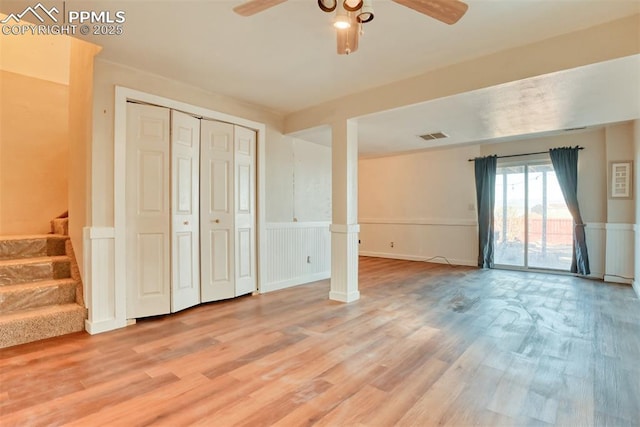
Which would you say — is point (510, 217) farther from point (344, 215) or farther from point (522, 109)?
point (344, 215)

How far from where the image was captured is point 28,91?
12.6ft

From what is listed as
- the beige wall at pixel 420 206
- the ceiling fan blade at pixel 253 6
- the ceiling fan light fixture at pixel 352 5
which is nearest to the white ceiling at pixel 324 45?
the ceiling fan blade at pixel 253 6

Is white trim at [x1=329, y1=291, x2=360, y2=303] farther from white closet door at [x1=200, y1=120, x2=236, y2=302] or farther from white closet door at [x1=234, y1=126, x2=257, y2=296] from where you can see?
white closet door at [x1=200, y1=120, x2=236, y2=302]

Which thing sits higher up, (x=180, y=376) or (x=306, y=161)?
(x=306, y=161)

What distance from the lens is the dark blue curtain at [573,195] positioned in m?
5.25

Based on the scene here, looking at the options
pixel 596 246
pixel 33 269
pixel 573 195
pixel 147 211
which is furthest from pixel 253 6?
pixel 596 246

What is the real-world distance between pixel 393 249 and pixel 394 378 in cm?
562

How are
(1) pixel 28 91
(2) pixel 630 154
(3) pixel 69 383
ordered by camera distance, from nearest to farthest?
1. (3) pixel 69 383
2. (1) pixel 28 91
3. (2) pixel 630 154

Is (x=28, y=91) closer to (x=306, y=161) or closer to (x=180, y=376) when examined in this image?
(x=306, y=161)

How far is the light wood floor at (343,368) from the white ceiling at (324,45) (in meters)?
2.24

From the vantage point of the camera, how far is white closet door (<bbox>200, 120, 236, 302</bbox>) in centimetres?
362

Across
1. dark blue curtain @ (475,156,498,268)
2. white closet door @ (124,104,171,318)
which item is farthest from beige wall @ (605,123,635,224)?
white closet door @ (124,104,171,318)

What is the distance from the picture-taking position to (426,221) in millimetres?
6996

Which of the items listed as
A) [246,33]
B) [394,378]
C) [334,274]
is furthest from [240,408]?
[246,33]
